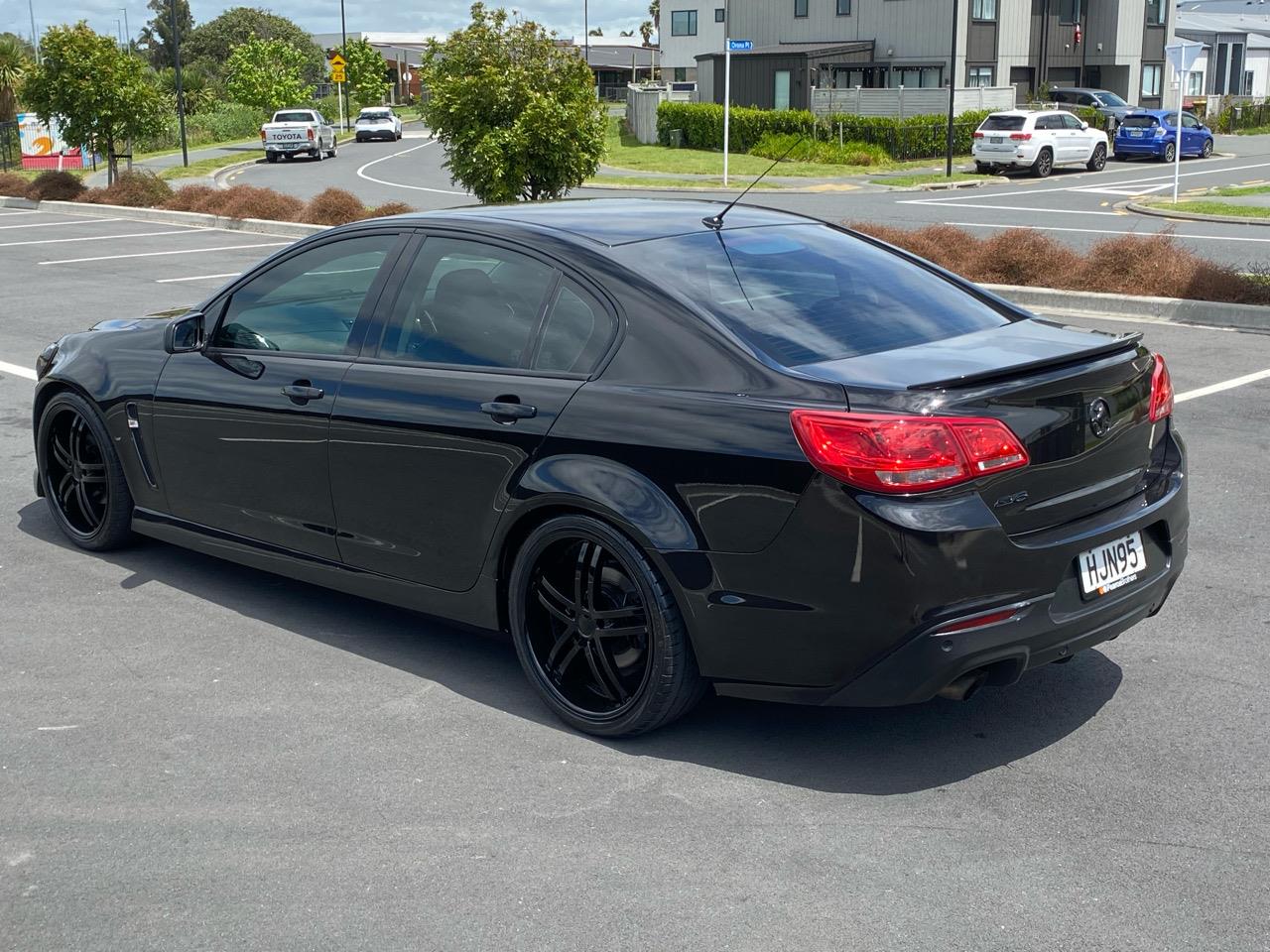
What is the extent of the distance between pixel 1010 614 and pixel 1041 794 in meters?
0.56

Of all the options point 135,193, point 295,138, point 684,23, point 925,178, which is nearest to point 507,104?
point 135,193

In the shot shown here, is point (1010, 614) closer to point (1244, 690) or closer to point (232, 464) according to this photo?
A: point (1244, 690)

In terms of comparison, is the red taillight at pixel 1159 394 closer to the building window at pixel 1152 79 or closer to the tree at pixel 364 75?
the building window at pixel 1152 79

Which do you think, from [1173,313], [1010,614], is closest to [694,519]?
[1010,614]

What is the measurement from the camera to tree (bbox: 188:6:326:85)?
132 meters

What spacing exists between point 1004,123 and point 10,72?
4184 cm

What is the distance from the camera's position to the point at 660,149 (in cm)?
5106

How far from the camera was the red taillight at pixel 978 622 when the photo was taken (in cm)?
397

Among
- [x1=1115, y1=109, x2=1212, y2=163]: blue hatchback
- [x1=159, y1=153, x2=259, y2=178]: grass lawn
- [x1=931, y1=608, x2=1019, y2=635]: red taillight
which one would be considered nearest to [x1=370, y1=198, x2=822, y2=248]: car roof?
[x1=931, y1=608, x2=1019, y2=635]: red taillight

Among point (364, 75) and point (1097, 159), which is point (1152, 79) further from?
point (364, 75)

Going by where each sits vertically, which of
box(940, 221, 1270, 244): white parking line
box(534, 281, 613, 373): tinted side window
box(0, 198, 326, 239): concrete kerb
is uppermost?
box(534, 281, 613, 373): tinted side window

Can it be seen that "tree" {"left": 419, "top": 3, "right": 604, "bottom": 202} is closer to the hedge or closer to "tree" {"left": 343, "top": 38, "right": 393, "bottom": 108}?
the hedge

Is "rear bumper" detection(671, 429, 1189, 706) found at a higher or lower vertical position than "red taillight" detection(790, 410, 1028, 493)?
lower

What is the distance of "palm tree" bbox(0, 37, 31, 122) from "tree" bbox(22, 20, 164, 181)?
2710 centimetres
